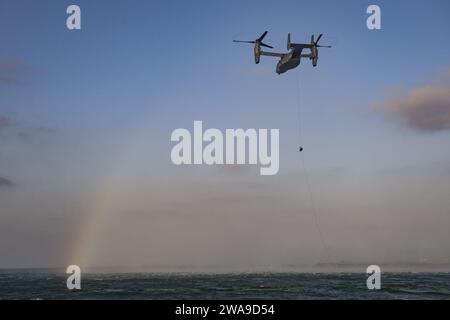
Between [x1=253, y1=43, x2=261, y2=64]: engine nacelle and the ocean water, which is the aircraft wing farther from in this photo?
the ocean water

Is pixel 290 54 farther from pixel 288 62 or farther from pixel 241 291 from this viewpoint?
pixel 241 291

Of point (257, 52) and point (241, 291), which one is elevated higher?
point (257, 52)

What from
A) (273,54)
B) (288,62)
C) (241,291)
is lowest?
(241,291)

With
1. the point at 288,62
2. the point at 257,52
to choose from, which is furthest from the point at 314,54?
the point at 257,52

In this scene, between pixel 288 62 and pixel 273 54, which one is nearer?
pixel 288 62

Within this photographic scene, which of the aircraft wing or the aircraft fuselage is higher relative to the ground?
the aircraft wing

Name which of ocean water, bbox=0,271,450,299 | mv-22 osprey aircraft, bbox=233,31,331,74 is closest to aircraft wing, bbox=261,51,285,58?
mv-22 osprey aircraft, bbox=233,31,331,74

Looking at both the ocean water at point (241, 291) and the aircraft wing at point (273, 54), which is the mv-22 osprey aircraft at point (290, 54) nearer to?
the aircraft wing at point (273, 54)

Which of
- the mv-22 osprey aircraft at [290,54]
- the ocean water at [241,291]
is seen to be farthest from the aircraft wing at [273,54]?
the ocean water at [241,291]

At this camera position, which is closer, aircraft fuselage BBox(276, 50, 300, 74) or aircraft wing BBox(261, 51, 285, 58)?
aircraft fuselage BBox(276, 50, 300, 74)
